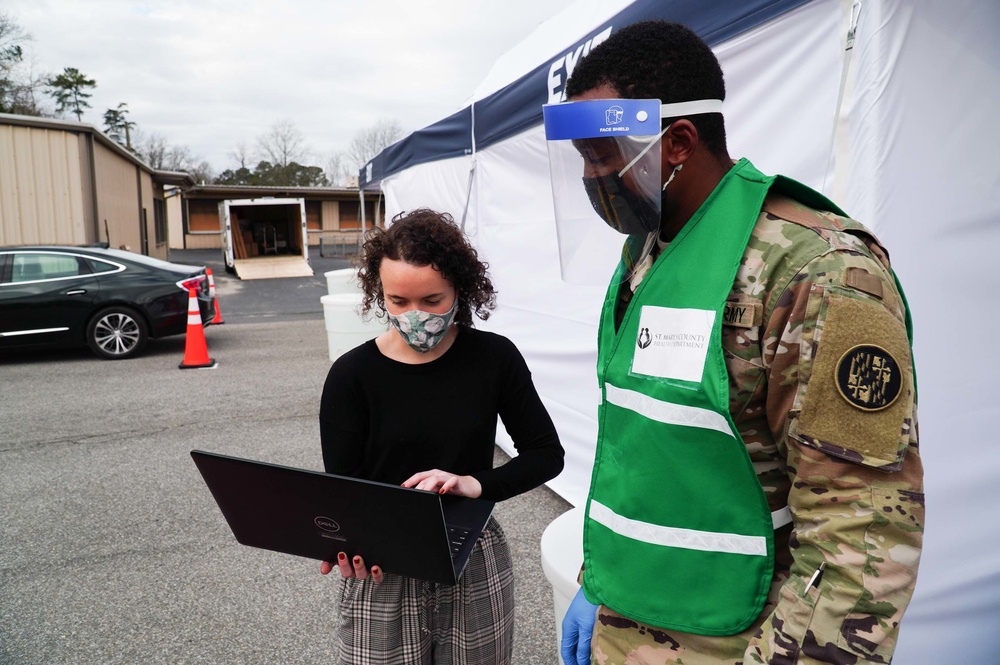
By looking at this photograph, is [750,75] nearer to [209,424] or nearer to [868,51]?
[868,51]

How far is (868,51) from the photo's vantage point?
179cm

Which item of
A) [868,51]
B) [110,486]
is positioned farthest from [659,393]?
[110,486]

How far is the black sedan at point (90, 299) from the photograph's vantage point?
8.09 metres

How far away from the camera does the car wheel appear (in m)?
8.41

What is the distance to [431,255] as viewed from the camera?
169cm

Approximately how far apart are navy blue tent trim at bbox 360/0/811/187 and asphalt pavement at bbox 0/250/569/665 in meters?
2.39

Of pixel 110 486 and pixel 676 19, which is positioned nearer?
pixel 676 19

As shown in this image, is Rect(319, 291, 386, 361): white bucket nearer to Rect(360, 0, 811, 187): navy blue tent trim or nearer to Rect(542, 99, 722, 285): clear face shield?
Rect(360, 0, 811, 187): navy blue tent trim

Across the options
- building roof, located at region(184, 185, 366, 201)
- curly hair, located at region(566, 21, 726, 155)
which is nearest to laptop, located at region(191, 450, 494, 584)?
curly hair, located at region(566, 21, 726, 155)

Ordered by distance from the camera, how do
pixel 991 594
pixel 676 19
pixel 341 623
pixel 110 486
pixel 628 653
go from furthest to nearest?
1. pixel 110 486
2. pixel 676 19
3. pixel 991 594
4. pixel 341 623
5. pixel 628 653

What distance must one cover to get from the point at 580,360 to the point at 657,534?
8.66 ft

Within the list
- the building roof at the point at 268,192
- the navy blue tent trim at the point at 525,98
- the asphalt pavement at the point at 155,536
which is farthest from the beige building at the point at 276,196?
the navy blue tent trim at the point at 525,98

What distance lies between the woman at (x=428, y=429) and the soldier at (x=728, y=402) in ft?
1.60

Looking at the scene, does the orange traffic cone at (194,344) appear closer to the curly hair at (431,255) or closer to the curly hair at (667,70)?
the curly hair at (431,255)
